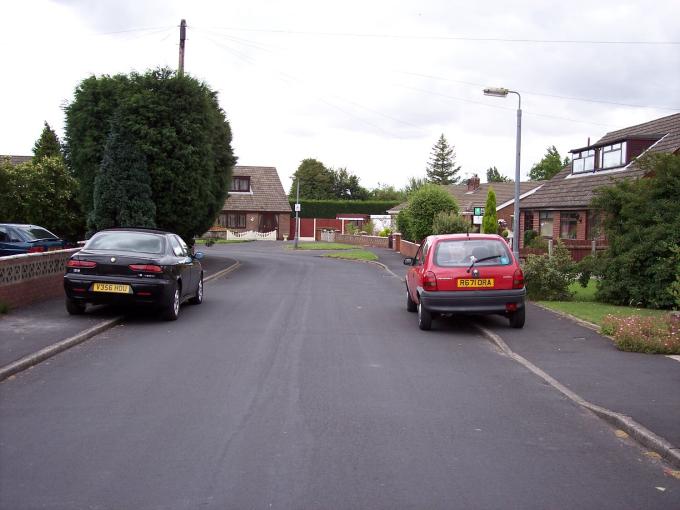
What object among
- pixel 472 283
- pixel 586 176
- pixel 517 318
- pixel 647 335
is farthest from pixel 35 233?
pixel 586 176

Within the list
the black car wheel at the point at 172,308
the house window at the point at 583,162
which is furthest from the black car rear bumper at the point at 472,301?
the house window at the point at 583,162

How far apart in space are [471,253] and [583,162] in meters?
25.6

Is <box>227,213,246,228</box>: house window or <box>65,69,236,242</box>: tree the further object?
<box>227,213,246,228</box>: house window

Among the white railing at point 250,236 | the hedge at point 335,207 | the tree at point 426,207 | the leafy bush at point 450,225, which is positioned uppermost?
the hedge at point 335,207

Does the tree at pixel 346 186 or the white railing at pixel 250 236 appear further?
the tree at pixel 346 186

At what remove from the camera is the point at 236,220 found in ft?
216

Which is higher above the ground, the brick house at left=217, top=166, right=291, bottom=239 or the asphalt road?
the brick house at left=217, top=166, right=291, bottom=239

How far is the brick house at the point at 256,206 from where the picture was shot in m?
65.8

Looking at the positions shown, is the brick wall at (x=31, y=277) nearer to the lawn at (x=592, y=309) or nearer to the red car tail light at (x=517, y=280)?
the red car tail light at (x=517, y=280)

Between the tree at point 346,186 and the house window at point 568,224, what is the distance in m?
63.5

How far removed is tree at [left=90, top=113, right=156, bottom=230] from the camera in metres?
22.8

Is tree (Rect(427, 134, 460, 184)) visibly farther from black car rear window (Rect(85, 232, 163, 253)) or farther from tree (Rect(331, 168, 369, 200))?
black car rear window (Rect(85, 232, 163, 253))

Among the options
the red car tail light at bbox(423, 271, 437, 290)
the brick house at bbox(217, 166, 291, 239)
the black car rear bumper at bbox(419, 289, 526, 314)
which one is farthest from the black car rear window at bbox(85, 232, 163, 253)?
the brick house at bbox(217, 166, 291, 239)

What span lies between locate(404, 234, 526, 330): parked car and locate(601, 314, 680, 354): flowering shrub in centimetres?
173
